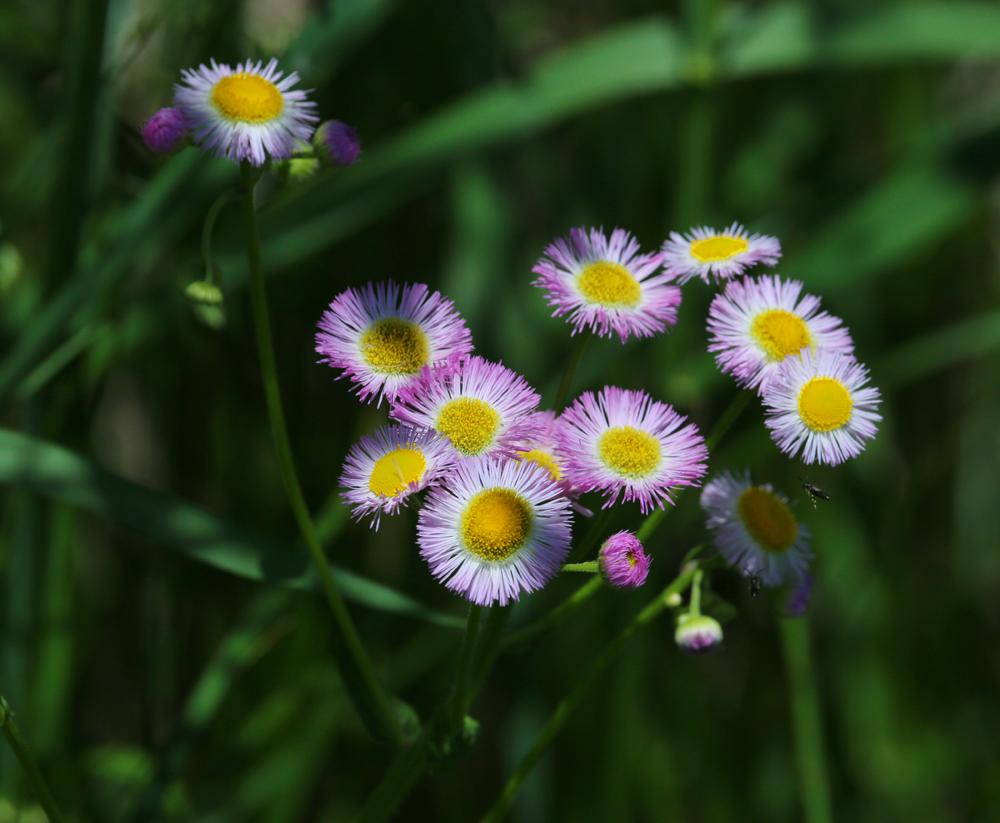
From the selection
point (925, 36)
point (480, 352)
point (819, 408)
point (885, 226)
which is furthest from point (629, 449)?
point (925, 36)

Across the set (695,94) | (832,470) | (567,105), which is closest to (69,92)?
(567,105)

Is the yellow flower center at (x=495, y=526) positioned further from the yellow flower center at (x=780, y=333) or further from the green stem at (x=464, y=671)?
the yellow flower center at (x=780, y=333)

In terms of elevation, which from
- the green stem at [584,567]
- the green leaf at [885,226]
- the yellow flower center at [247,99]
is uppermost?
the green leaf at [885,226]

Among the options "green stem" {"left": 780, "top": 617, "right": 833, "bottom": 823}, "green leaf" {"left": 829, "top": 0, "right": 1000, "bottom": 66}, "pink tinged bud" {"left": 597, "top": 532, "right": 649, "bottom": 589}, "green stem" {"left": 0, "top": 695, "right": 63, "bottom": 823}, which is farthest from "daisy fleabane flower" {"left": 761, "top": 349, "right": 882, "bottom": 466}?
"green leaf" {"left": 829, "top": 0, "right": 1000, "bottom": 66}

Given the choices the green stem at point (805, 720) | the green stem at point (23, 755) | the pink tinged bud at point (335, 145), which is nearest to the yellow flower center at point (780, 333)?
the pink tinged bud at point (335, 145)

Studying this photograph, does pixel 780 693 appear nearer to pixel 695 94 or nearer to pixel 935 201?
pixel 935 201

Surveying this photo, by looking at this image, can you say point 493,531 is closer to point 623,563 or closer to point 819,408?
point 623,563
